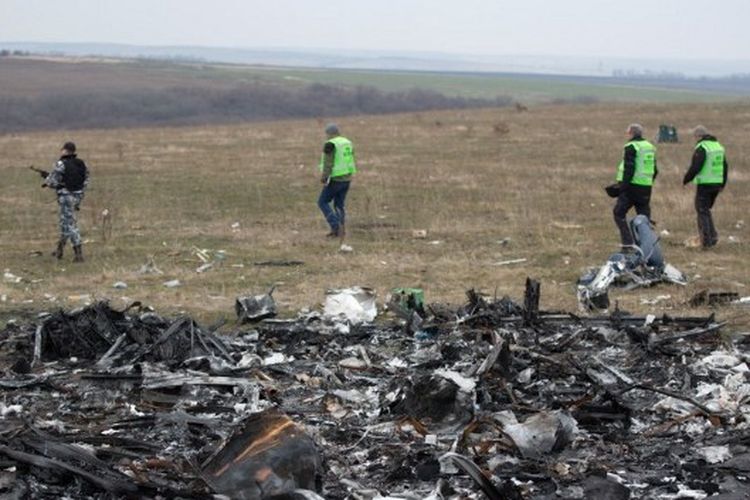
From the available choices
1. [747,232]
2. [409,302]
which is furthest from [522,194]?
[409,302]

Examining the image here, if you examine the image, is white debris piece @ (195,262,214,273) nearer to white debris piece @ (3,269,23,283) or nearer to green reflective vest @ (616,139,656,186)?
white debris piece @ (3,269,23,283)

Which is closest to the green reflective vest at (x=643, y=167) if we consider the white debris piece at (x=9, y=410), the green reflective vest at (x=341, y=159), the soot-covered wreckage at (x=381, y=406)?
the green reflective vest at (x=341, y=159)

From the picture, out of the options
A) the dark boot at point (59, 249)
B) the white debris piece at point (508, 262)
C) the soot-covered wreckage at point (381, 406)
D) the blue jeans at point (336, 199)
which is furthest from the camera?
the blue jeans at point (336, 199)

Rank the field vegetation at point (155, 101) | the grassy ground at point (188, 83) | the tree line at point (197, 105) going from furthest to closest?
the grassy ground at point (188, 83), the field vegetation at point (155, 101), the tree line at point (197, 105)

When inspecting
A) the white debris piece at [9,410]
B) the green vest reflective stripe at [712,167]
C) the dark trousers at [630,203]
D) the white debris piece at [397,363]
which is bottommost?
the white debris piece at [9,410]

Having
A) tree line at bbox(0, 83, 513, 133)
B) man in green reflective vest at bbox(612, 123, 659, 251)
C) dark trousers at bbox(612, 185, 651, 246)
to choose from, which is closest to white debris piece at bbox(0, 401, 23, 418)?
man in green reflective vest at bbox(612, 123, 659, 251)

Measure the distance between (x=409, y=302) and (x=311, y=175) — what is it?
1613cm

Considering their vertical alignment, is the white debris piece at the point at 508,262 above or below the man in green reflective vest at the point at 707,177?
below

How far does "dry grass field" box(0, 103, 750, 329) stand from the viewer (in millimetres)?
14219

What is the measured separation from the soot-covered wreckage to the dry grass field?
2055mm

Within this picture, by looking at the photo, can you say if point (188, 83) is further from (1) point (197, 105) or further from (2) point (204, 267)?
(2) point (204, 267)

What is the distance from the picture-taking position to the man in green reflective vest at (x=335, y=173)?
1759 centimetres

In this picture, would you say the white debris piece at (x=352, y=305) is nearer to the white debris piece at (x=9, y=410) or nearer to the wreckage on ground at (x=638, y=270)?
the wreckage on ground at (x=638, y=270)

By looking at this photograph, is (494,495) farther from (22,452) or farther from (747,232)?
(747,232)
